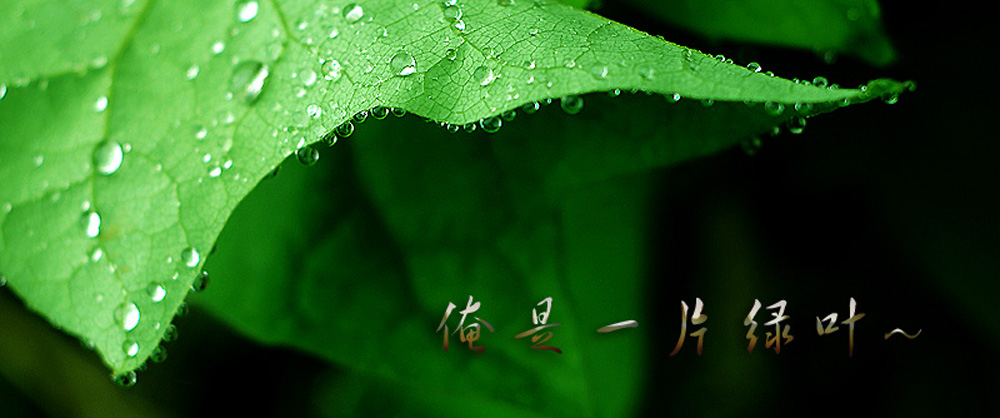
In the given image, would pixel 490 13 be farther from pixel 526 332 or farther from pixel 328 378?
pixel 328 378

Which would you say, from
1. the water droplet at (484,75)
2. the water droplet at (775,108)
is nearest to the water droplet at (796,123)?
the water droplet at (775,108)

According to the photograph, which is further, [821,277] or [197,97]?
[821,277]

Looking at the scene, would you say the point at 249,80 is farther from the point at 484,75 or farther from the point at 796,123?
the point at 796,123

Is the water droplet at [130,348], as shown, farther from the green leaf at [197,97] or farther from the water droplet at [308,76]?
the water droplet at [308,76]

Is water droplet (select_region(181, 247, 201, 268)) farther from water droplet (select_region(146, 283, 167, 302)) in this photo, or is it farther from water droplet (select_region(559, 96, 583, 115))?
water droplet (select_region(559, 96, 583, 115))

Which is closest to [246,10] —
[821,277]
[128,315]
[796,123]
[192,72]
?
[192,72]

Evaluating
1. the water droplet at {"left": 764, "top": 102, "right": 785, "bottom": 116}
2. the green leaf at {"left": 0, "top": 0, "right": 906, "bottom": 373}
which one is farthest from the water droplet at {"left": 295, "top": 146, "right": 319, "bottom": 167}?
the water droplet at {"left": 764, "top": 102, "right": 785, "bottom": 116}

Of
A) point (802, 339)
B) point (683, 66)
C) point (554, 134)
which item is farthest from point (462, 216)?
point (802, 339)
